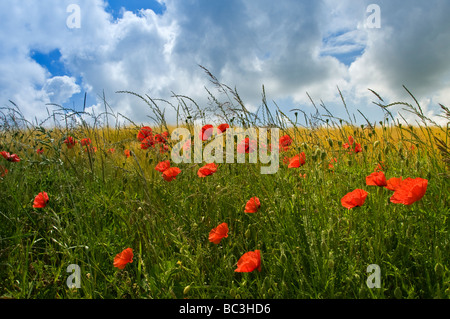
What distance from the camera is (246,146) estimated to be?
7.06ft

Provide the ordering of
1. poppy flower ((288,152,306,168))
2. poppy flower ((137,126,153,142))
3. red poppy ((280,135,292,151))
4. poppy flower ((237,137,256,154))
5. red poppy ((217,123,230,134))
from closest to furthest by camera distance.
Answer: poppy flower ((288,152,306,168)) < poppy flower ((237,137,256,154)) < red poppy ((217,123,230,134)) < red poppy ((280,135,292,151)) < poppy flower ((137,126,153,142))

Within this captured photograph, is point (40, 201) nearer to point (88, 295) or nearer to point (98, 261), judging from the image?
point (98, 261)

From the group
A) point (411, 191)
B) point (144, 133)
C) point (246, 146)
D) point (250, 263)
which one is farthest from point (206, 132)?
point (411, 191)

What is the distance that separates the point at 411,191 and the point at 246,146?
1.12m

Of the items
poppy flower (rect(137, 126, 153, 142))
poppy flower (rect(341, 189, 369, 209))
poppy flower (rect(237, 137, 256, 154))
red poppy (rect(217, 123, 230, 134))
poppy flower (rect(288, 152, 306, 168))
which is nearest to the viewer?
poppy flower (rect(341, 189, 369, 209))

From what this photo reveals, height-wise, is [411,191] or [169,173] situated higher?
[169,173]

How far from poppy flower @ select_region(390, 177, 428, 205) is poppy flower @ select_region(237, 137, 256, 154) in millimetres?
889

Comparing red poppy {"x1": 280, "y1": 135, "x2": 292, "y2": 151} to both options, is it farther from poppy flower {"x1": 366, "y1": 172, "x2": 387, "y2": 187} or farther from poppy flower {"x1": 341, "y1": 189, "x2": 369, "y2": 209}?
poppy flower {"x1": 341, "y1": 189, "x2": 369, "y2": 209}

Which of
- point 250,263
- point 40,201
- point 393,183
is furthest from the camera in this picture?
point 40,201

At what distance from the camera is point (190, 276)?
133cm

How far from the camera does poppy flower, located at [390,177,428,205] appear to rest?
1171 millimetres

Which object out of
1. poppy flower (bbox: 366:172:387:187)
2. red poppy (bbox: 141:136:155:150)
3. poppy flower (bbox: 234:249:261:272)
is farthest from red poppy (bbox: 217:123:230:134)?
poppy flower (bbox: 234:249:261:272)

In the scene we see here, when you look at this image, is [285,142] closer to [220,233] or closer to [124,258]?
[220,233]
